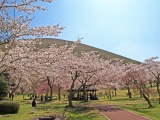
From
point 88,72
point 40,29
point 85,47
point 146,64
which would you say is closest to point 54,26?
point 40,29

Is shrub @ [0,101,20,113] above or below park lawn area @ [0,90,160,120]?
above

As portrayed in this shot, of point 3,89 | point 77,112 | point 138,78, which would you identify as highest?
point 138,78

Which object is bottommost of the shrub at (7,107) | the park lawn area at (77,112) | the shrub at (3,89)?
the park lawn area at (77,112)

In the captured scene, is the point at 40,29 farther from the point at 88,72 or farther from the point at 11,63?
the point at 88,72

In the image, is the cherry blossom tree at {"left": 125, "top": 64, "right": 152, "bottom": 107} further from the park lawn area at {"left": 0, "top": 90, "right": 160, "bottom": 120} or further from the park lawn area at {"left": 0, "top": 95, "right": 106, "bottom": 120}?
the park lawn area at {"left": 0, "top": 95, "right": 106, "bottom": 120}

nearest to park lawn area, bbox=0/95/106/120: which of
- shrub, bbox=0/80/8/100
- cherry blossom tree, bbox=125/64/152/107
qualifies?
shrub, bbox=0/80/8/100

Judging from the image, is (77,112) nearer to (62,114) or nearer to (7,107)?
(62,114)

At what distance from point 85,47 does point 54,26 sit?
14337cm

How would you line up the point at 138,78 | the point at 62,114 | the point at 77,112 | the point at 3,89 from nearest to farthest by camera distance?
the point at 62,114
the point at 77,112
the point at 3,89
the point at 138,78

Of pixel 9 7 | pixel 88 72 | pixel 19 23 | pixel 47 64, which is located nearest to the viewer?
pixel 9 7

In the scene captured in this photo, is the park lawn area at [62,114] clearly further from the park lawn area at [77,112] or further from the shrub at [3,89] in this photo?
the shrub at [3,89]

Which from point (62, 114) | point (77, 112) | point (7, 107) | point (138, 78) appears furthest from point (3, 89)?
point (138, 78)

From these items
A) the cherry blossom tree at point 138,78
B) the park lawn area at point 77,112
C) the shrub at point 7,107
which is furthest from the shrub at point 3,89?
the cherry blossom tree at point 138,78

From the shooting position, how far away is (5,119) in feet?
54.3
